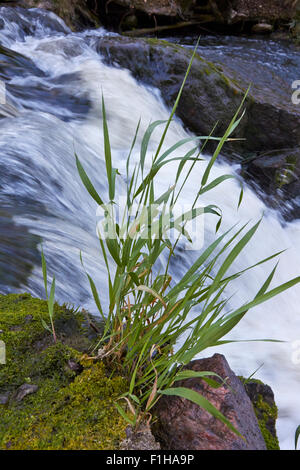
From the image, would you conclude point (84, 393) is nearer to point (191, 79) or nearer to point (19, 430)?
point (19, 430)

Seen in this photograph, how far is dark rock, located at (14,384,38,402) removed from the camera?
1.34m

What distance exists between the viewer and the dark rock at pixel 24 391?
1338 millimetres

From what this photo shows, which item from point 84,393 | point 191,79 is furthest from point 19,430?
point 191,79

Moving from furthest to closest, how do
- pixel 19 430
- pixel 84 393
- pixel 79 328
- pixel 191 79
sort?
pixel 191 79
pixel 79 328
pixel 84 393
pixel 19 430

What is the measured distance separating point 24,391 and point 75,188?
8.55ft

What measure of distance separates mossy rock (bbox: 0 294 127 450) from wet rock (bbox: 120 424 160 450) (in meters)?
0.02

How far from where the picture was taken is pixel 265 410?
5.47ft

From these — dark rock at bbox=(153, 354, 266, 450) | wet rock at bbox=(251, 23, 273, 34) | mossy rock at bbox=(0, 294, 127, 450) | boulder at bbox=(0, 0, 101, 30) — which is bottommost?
mossy rock at bbox=(0, 294, 127, 450)

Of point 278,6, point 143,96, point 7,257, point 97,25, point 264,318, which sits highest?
point 278,6

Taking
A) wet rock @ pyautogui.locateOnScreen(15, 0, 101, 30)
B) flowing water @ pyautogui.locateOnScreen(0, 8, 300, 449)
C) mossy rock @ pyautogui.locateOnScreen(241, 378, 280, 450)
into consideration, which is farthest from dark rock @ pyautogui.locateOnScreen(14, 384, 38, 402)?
wet rock @ pyautogui.locateOnScreen(15, 0, 101, 30)

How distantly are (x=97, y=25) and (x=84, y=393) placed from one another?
8.71 metres

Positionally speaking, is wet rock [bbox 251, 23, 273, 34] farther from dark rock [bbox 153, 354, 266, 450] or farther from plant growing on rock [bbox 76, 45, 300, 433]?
dark rock [bbox 153, 354, 266, 450]

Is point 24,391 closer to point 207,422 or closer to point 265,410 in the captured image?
point 207,422

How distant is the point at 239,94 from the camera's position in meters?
6.05
